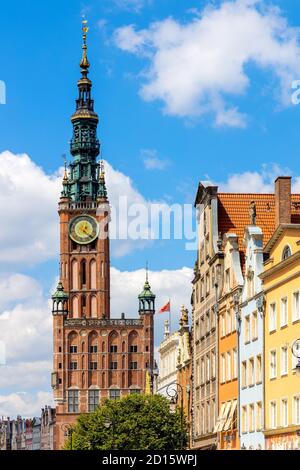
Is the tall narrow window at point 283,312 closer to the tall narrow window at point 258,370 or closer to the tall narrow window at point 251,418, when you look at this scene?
the tall narrow window at point 258,370

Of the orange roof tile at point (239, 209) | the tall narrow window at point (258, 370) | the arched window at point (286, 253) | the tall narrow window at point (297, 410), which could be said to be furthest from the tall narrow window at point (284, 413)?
the orange roof tile at point (239, 209)

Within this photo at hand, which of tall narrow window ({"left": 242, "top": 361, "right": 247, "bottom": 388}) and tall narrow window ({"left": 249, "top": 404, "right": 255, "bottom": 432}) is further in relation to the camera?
tall narrow window ({"left": 242, "top": 361, "right": 247, "bottom": 388})

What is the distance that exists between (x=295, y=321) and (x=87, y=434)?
63.6 meters

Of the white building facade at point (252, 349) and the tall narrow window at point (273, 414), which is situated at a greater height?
the white building facade at point (252, 349)

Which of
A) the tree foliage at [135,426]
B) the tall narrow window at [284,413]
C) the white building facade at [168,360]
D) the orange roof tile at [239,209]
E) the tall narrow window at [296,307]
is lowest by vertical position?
the tall narrow window at [284,413]

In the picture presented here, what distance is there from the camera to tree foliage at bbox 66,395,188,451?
116375 millimetres

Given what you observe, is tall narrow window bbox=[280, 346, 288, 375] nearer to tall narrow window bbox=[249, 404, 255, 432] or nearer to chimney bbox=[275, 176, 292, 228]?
tall narrow window bbox=[249, 404, 255, 432]

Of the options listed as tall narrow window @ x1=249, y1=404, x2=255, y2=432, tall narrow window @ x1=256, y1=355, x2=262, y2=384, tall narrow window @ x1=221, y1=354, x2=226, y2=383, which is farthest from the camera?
tall narrow window @ x1=221, y1=354, x2=226, y2=383

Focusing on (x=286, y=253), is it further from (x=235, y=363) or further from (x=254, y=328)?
(x=235, y=363)

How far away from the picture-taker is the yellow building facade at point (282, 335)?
62.3 metres

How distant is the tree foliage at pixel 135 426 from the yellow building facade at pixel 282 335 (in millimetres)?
46371

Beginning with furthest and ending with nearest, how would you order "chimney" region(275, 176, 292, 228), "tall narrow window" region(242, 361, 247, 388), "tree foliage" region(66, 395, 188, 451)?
"tree foliage" region(66, 395, 188, 451) → "tall narrow window" region(242, 361, 247, 388) → "chimney" region(275, 176, 292, 228)

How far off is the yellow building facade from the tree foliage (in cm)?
4637

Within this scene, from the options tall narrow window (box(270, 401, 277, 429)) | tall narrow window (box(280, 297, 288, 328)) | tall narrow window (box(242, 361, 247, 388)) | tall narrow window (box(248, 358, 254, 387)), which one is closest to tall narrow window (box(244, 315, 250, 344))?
tall narrow window (box(248, 358, 254, 387))
